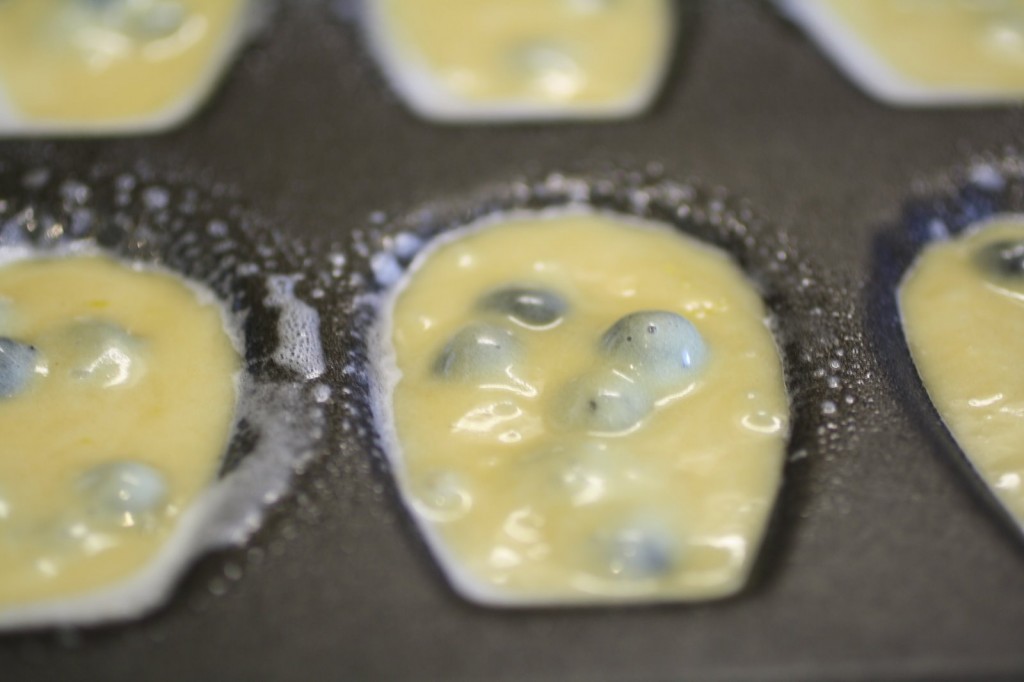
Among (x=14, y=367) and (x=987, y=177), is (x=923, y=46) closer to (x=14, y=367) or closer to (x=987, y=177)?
(x=987, y=177)

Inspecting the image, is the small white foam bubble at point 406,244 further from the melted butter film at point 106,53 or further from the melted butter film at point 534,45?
the melted butter film at point 106,53

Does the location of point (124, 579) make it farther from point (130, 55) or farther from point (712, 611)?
point (130, 55)

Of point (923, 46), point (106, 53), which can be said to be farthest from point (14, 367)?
point (923, 46)

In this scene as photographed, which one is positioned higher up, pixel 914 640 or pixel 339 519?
pixel 914 640

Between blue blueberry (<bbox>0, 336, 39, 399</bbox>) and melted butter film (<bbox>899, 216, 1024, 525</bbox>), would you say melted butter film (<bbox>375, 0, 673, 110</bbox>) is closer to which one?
melted butter film (<bbox>899, 216, 1024, 525</bbox>)

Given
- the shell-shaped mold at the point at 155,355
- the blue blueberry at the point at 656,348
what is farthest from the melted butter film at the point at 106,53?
the blue blueberry at the point at 656,348

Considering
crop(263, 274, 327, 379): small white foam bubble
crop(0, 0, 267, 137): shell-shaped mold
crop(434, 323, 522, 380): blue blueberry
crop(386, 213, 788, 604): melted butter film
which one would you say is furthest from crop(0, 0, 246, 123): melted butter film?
crop(434, 323, 522, 380): blue blueberry

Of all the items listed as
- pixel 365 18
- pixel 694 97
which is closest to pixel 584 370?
pixel 694 97
